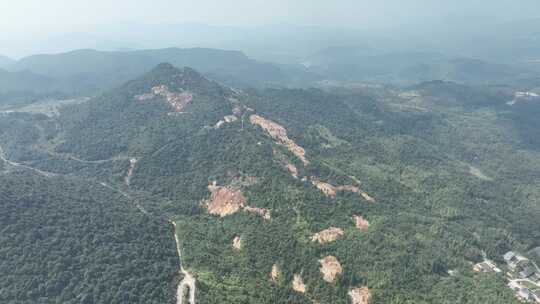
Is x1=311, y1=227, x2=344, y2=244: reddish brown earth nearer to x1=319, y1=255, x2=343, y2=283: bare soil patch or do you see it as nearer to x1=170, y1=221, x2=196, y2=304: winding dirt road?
x1=319, y1=255, x2=343, y2=283: bare soil patch

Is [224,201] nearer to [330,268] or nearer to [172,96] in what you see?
[330,268]

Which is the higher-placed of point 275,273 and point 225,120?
point 225,120

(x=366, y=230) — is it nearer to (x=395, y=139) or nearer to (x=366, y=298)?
(x=366, y=298)

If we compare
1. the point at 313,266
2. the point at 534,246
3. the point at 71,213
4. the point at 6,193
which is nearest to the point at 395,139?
the point at 534,246

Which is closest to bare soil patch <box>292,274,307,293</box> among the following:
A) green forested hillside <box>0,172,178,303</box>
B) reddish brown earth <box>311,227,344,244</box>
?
reddish brown earth <box>311,227,344,244</box>

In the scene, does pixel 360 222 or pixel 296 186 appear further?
pixel 296 186

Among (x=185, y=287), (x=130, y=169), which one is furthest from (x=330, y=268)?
(x=130, y=169)

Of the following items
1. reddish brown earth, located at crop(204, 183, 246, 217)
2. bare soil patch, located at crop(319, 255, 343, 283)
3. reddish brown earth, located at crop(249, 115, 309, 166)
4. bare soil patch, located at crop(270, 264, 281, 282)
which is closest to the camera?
bare soil patch, located at crop(319, 255, 343, 283)
